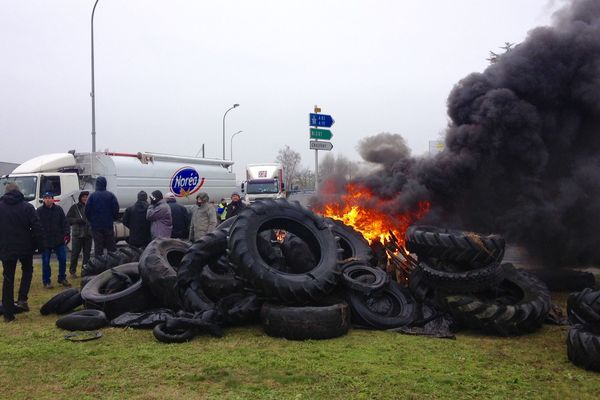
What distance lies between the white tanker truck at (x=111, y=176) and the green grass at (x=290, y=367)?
1189 centimetres

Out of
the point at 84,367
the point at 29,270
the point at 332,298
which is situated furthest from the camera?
the point at 29,270

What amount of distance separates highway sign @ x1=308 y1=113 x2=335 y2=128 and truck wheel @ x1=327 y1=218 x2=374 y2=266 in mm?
5428

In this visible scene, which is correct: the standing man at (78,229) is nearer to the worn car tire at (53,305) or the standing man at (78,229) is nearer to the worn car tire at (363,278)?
the worn car tire at (53,305)

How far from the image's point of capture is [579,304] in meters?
5.45

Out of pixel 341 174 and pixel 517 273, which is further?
pixel 341 174

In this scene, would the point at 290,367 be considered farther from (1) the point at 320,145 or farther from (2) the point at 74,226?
(1) the point at 320,145

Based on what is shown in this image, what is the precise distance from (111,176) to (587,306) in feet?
55.4

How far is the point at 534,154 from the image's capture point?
1005cm

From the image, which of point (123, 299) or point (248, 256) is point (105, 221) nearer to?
point (123, 299)

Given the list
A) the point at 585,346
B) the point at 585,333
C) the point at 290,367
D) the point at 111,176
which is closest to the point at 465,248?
the point at 585,333

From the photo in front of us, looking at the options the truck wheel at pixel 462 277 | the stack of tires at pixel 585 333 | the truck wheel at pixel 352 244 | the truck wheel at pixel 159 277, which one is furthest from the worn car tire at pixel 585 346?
the truck wheel at pixel 159 277

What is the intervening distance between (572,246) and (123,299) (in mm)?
8676

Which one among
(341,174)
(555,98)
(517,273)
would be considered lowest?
(517,273)

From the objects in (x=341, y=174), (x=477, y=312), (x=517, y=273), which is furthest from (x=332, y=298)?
(x=341, y=174)
